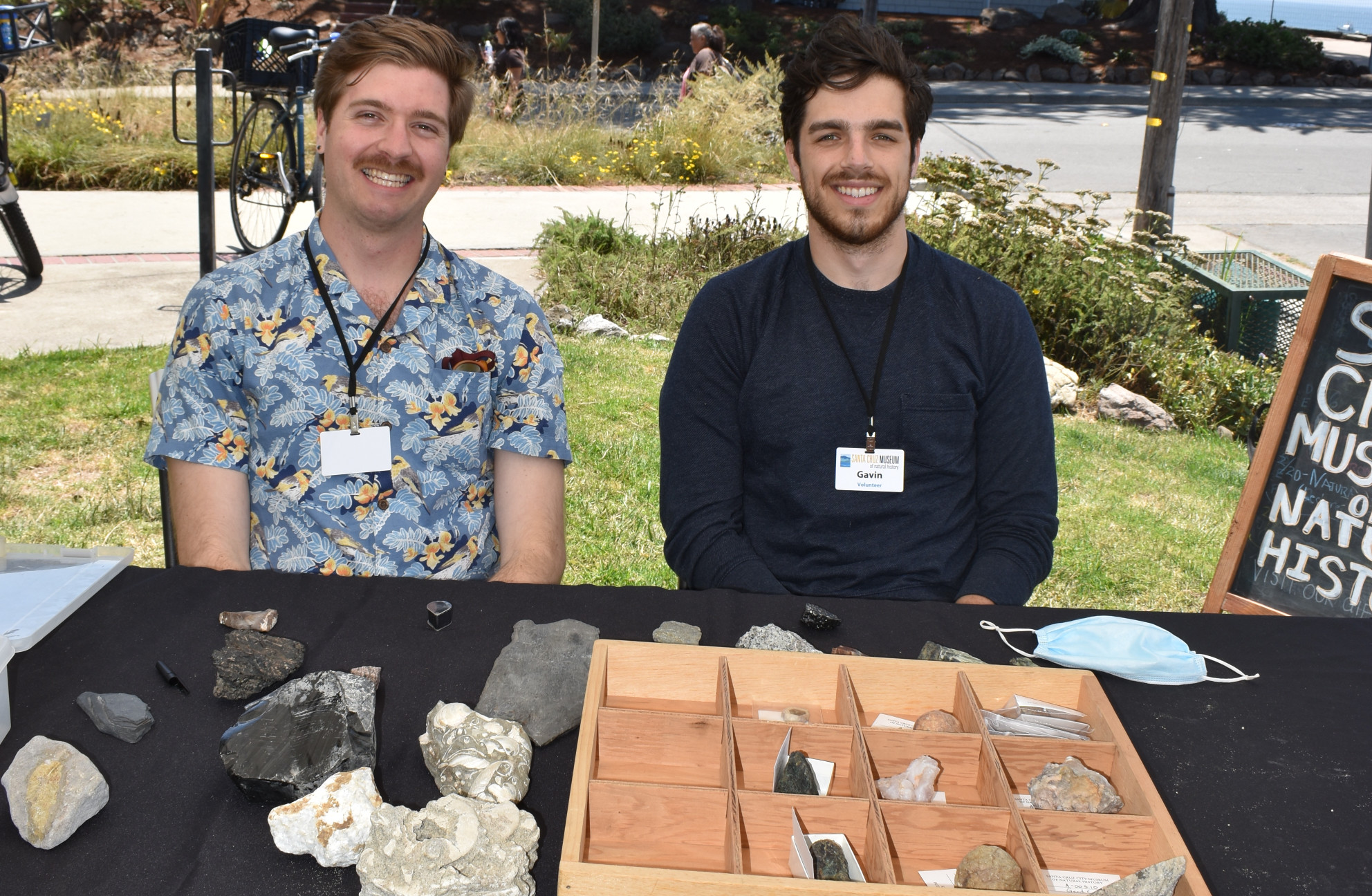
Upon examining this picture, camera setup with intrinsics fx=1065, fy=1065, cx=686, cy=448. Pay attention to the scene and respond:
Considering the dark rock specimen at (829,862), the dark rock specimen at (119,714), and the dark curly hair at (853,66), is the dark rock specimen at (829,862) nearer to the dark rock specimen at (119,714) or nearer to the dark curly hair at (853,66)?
the dark rock specimen at (119,714)

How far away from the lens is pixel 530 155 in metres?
10.1

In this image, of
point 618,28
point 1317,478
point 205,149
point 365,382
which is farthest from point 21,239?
point 618,28

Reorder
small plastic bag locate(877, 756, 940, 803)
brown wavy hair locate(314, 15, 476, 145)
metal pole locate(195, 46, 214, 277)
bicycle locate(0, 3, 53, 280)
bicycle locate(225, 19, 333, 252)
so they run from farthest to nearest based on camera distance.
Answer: bicycle locate(225, 19, 333, 252), bicycle locate(0, 3, 53, 280), metal pole locate(195, 46, 214, 277), brown wavy hair locate(314, 15, 476, 145), small plastic bag locate(877, 756, 940, 803)

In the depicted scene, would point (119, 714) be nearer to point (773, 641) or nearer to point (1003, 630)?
point (773, 641)

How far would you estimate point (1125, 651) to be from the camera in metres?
1.65

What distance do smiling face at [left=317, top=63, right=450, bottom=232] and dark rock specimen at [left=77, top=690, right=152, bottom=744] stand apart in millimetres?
1103

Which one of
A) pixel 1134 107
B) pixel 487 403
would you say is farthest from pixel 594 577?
pixel 1134 107

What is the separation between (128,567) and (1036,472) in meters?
1.81

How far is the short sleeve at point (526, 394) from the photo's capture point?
232 centimetres

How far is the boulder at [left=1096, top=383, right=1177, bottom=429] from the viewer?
18.1 feet

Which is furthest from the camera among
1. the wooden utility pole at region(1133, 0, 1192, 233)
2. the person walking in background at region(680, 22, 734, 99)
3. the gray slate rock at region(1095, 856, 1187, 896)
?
the person walking in background at region(680, 22, 734, 99)

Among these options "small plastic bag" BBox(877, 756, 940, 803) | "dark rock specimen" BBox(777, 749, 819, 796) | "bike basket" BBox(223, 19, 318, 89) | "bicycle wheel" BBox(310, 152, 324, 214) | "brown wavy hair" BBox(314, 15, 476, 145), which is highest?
"bike basket" BBox(223, 19, 318, 89)

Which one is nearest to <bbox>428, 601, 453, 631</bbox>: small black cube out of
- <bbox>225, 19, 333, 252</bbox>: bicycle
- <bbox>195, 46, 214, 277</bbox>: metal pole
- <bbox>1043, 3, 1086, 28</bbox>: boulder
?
<bbox>195, 46, 214, 277</bbox>: metal pole

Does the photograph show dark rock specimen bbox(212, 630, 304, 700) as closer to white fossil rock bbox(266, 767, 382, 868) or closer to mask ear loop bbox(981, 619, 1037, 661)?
white fossil rock bbox(266, 767, 382, 868)
